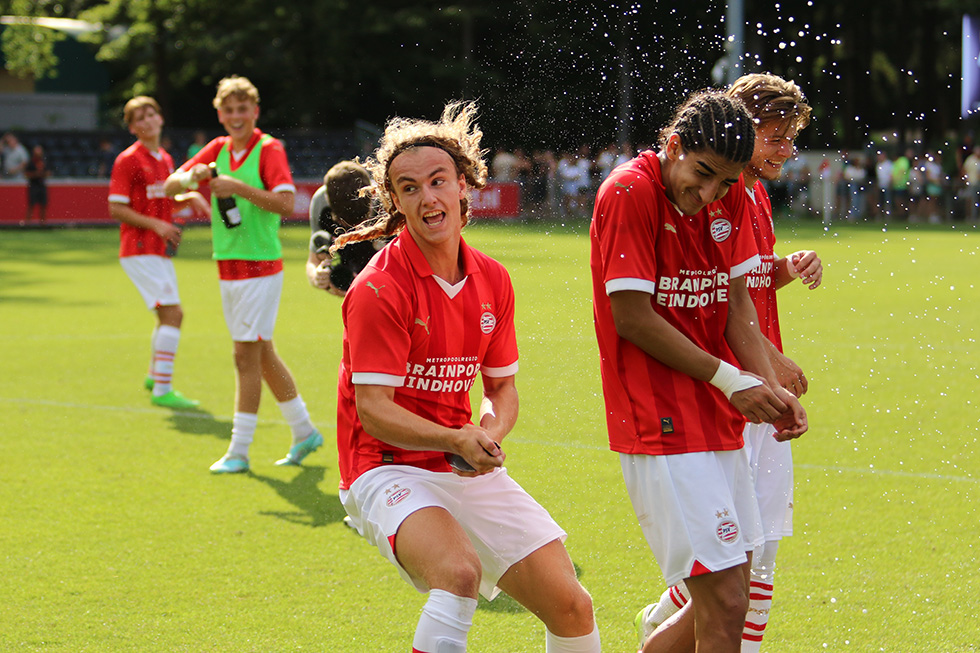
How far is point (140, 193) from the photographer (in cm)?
996

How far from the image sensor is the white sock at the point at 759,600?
4094 millimetres

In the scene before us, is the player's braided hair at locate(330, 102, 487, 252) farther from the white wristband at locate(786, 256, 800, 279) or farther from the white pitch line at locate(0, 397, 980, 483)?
the white pitch line at locate(0, 397, 980, 483)

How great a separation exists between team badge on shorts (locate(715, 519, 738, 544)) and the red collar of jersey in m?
1.14

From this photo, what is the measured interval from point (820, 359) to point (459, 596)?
9061 millimetres

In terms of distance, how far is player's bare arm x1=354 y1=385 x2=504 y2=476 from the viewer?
3.32 meters

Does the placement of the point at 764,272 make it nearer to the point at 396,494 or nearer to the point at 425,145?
the point at 425,145

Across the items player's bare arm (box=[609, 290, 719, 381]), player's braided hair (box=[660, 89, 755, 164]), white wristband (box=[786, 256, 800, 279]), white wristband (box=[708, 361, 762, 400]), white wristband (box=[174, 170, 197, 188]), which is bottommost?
white wristband (box=[708, 361, 762, 400])

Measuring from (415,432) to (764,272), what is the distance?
1.63 metres

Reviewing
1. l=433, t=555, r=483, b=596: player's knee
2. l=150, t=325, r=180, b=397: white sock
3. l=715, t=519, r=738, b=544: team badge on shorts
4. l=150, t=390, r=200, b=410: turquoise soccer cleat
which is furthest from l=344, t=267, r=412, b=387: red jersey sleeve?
l=150, t=325, r=180, b=397: white sock

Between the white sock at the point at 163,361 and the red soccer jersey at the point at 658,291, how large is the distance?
6699 mm

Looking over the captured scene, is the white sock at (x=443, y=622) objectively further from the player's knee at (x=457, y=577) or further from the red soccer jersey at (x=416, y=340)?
the red soccer jersey at (x=416, y=340)

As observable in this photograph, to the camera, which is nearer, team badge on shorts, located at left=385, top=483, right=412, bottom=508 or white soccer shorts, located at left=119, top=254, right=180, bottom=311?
team badge on shorts, located at left=385, top=483, right=412, bottom=508

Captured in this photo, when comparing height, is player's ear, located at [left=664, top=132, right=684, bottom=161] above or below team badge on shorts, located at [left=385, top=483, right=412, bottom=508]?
above

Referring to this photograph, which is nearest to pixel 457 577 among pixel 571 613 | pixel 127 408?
pixel 571 613
